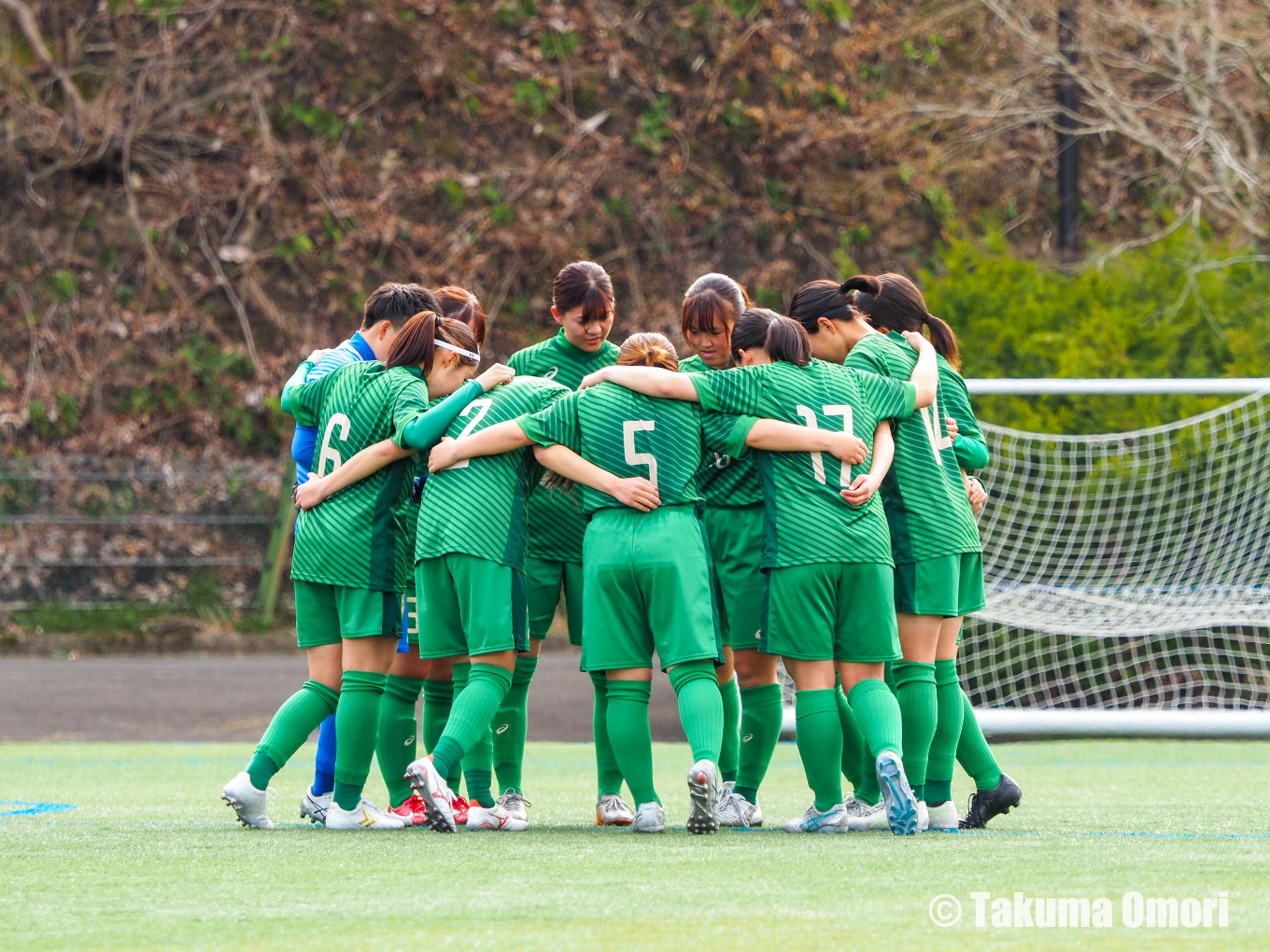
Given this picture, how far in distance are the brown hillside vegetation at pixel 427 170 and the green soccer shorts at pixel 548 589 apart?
10.1 meters

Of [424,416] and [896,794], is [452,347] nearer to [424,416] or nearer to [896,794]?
[424,416]

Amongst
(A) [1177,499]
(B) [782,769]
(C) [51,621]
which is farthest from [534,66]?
(B) [782,769]

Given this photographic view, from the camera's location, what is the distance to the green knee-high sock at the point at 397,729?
491 centimetres

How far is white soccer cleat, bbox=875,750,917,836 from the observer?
14.1 ft

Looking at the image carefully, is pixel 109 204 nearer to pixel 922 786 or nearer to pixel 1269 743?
pixel 1269 743

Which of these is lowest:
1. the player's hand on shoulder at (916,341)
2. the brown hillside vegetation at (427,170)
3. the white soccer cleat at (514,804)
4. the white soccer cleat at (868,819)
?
the white soccer cleat at (514,804)

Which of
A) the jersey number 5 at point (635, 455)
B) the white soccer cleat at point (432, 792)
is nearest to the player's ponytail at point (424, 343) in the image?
the jersey number 5 at point (635, 455)

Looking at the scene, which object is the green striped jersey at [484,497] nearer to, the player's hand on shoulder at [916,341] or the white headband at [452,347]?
the white headband at [452,347]

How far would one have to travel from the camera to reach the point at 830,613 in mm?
4527

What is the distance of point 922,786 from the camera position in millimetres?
4770

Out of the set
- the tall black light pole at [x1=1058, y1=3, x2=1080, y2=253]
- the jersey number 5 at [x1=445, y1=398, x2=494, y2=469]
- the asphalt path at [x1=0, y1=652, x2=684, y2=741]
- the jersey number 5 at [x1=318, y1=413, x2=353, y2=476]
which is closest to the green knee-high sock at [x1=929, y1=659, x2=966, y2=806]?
the jersey number 5 at [x1=445, y1=398, x2=494, y2=469]

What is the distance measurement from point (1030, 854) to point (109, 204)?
12.8 metres

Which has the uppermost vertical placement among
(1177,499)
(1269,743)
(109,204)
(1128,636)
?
(109,204)

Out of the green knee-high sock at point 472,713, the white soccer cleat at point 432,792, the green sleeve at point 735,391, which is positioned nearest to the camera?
the white soccer cleat at point 432,792
